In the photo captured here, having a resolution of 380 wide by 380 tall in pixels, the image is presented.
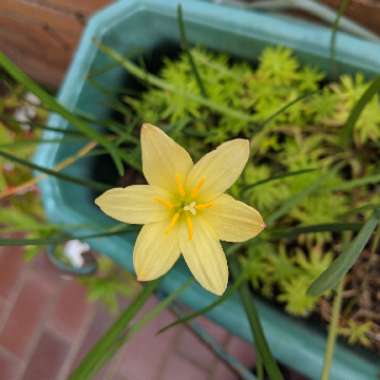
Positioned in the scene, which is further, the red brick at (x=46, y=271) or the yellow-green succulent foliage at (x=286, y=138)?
the red brick at (x=46, y=271)

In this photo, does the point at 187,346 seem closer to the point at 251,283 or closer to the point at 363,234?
the point at 251,283

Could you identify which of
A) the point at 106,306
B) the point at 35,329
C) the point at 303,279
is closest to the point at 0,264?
the point at 35,329

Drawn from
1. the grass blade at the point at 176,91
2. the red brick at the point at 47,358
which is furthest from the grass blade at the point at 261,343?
the red brick at the point at 47,358

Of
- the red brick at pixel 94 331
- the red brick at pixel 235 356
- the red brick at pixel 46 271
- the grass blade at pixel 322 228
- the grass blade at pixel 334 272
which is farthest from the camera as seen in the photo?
the red brick at pixel 46 271

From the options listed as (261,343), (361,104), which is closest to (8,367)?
(261,343)

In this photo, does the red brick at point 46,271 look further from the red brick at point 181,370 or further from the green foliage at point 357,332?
the green foliage at point 357,332

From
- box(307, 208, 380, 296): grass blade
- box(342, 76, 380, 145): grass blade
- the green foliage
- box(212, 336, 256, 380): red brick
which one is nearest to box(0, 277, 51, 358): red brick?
box(212, 336, 256, 380): red brick

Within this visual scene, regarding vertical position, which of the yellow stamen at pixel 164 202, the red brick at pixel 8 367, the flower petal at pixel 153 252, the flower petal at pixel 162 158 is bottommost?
the red brick at pixel 8 367
